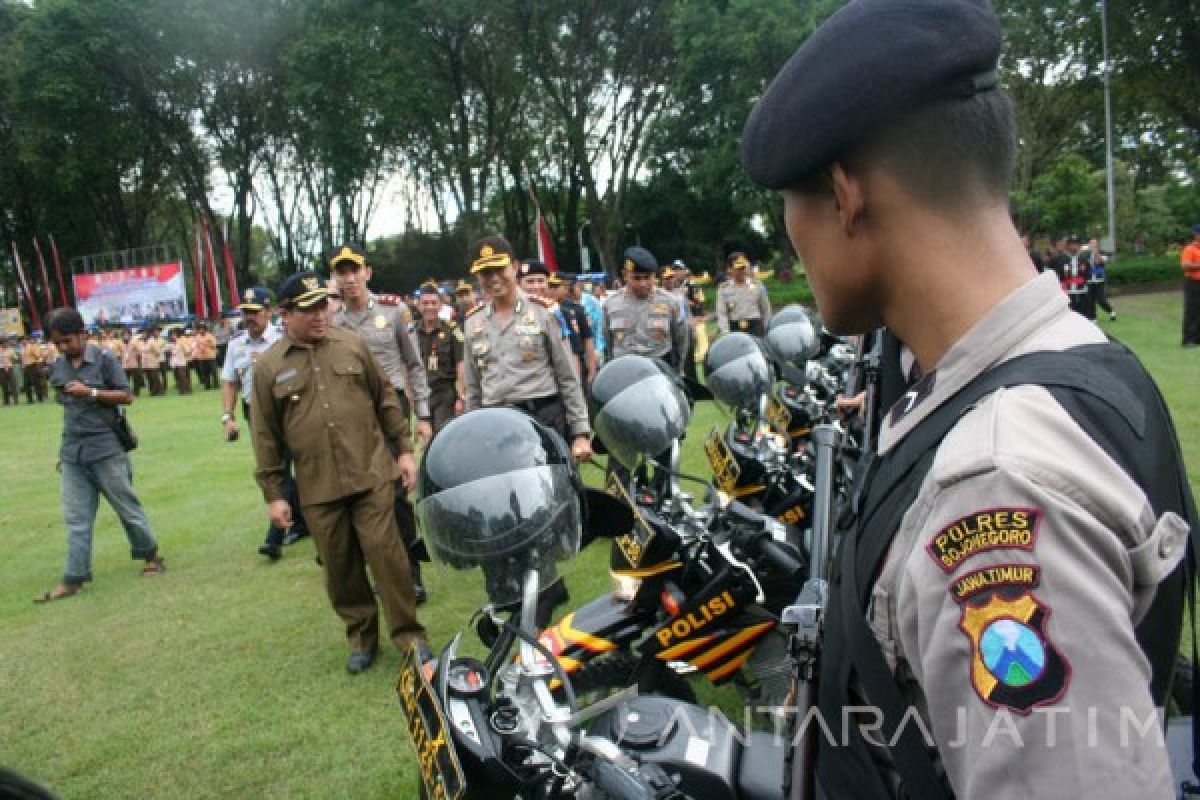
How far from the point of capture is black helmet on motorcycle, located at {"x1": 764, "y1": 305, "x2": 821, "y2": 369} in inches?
270

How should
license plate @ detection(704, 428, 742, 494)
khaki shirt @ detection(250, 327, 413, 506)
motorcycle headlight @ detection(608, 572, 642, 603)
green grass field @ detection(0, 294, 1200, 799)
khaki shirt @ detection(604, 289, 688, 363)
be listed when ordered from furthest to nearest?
khaki shirt @ detection(604, 289, 688, 363)
khaki shirt @ detection(250, 327, 413, 506)
license plate @ detection(704, 428, 742, 494)
green grass field @ detection(0, 294, 1200, 799)
motorcycle headlight @ detection(608, 572, 642, 603)

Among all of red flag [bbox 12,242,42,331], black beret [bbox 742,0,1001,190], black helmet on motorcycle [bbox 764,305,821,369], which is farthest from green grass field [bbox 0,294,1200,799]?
red flag [bbox 12,242,42,331]

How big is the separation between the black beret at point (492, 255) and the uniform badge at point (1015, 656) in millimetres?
5021

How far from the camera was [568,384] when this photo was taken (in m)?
5.59

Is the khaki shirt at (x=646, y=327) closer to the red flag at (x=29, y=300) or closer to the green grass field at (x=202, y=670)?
the green grass field at (x=202, y=670)

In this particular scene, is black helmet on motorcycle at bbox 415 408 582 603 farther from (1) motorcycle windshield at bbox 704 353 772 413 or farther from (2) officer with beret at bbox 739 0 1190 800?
(1) motorcycle windshield at bbox 704 353 772 413

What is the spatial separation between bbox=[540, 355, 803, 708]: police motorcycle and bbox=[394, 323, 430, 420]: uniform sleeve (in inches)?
130

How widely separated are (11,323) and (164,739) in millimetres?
40774

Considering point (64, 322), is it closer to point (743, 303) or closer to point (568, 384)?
point (568, 384)

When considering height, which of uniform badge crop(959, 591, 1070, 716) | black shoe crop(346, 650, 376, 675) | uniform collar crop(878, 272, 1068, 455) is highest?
uniform collar crop(878, 272, 1068, 455)

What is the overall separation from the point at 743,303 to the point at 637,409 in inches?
400

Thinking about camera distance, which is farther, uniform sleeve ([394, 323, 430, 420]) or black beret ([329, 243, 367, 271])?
uniform sleeve ([394, 323, 430, 420])

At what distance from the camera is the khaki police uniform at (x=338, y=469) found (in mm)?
4531

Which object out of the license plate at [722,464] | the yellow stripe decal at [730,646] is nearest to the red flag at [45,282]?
the license plate at [722,464]
